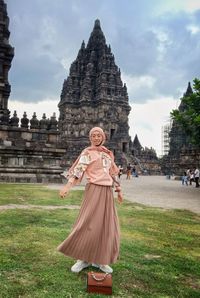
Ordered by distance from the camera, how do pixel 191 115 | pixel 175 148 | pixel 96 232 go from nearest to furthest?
pixel 96 232 < pixel 191 115 < pixel 175 148

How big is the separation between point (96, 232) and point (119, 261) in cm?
100

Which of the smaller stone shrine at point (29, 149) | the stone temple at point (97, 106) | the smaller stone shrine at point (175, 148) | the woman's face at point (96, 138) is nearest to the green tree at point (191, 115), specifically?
the smaller stone shrine at point (29, 149)

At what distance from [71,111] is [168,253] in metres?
67.8

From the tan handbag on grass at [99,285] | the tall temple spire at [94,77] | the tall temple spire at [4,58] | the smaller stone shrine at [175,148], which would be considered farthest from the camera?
the tall temple spire at [94,77]

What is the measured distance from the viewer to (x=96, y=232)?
4746mm

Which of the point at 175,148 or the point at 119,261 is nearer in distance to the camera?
the point at 119,261

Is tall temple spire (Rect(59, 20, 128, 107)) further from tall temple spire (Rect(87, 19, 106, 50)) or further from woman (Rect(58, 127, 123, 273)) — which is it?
woman (Rect(58, 127, 123, 273))

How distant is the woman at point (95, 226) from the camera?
15.5 feet

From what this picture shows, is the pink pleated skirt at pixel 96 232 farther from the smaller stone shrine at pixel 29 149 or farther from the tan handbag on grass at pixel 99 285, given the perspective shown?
the smaller stone shrine at pixel 29 149

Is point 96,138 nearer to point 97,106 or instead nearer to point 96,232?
point 96,232

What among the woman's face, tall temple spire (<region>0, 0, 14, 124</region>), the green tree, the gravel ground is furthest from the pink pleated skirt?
tall temple spire (<region>0, 0, 14, 124</region>)

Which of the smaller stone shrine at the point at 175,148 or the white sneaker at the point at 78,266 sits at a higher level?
the smaller stone shrine at the point at 175,148

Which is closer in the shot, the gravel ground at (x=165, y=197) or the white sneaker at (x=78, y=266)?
the white sneaker at (x=78, y=266)

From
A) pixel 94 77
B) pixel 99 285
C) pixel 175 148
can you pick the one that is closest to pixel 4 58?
pixel 99 285
